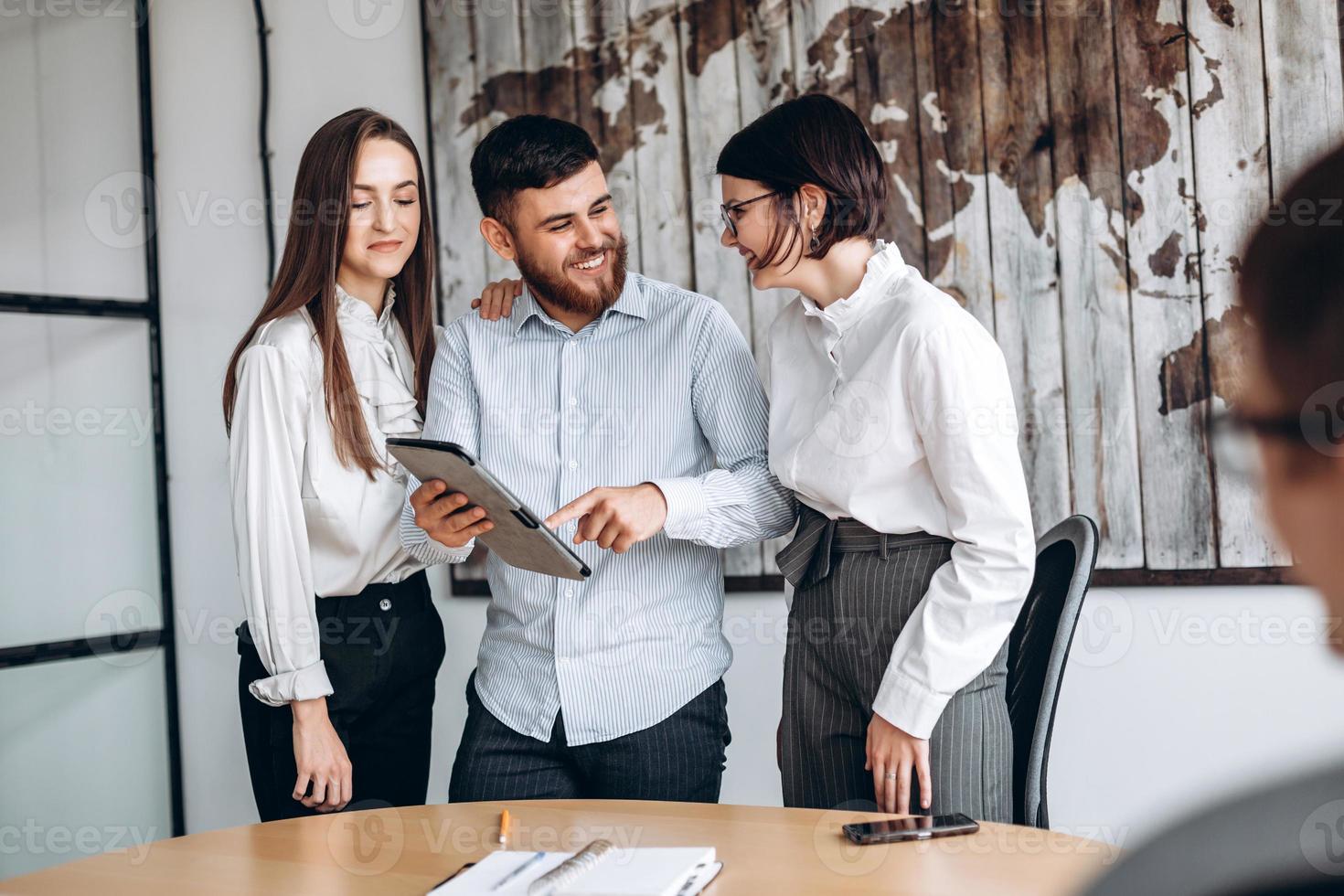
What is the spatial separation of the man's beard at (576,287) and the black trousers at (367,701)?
575 mm

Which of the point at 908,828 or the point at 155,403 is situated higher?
the point at 155,403

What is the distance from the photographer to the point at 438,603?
2814mm

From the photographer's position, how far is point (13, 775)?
2844 millimetres

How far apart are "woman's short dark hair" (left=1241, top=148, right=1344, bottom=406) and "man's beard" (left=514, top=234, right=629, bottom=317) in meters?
1.45

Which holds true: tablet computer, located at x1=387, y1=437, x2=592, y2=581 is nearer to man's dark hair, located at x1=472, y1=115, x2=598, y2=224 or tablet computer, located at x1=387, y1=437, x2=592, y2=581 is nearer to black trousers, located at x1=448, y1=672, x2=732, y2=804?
black trousers, located at x1=448, y1=672, x2=732, y2=804

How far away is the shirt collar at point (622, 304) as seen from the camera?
1.87 m

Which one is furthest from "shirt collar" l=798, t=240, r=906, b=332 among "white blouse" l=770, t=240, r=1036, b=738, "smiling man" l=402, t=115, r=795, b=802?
"smiling man" l=402, t=115, r=795, b=802

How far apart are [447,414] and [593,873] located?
0.90m

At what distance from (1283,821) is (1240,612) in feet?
6.84

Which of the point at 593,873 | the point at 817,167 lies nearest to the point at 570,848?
the point at 593,873

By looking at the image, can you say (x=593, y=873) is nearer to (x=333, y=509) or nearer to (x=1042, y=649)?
(x=1042, y=649)

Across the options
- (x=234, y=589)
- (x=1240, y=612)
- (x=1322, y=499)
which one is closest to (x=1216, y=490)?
(x=1240, y=612)

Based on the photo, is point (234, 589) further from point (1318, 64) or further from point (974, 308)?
point (1318, 64)

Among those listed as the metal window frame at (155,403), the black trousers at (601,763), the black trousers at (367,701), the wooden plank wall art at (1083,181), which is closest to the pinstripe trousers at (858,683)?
the black trousers at (601,763)
